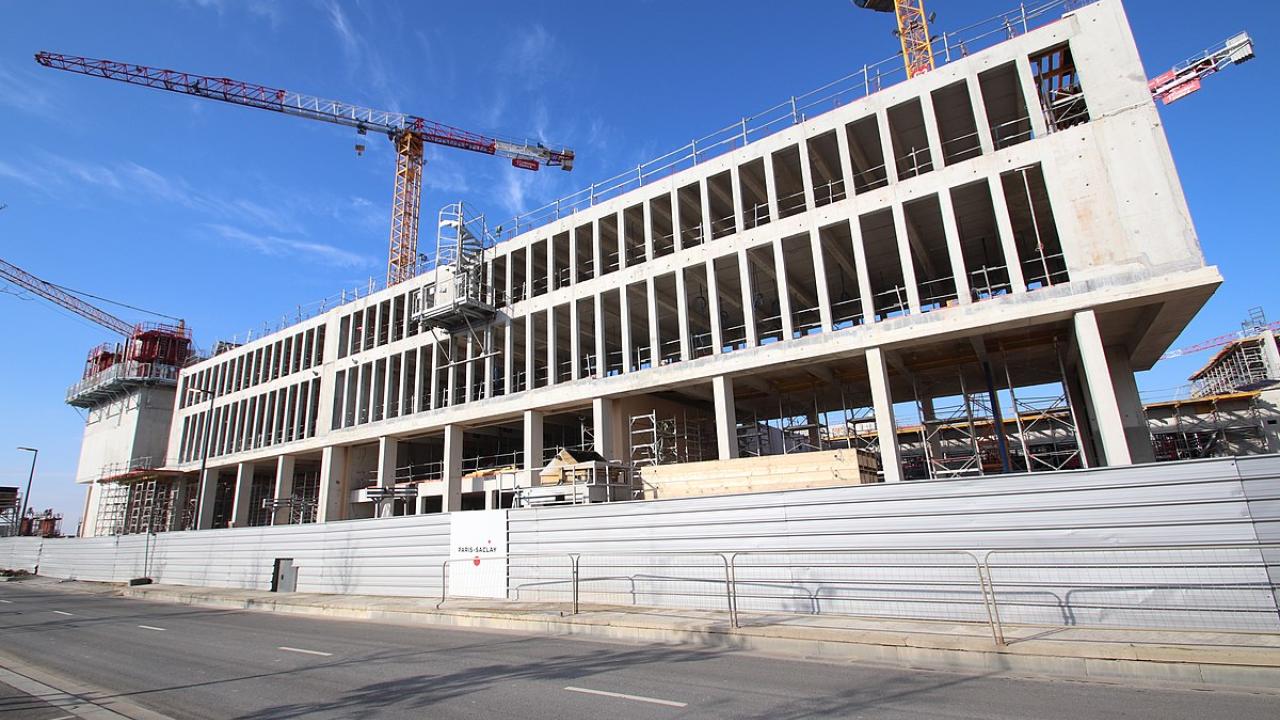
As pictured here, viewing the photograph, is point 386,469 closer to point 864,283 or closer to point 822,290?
point 822,290

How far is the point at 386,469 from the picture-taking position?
32594mm

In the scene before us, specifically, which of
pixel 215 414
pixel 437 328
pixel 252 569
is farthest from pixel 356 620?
pixel 215 414

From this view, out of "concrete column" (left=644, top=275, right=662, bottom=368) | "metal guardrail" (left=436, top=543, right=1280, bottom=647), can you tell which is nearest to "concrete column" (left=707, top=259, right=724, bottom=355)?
"concrete column" (left=644, top=275, right=662, bottom=368)

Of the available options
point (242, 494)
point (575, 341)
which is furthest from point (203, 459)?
point (575, 341)

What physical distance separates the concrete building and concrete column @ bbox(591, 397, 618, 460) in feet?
0.30

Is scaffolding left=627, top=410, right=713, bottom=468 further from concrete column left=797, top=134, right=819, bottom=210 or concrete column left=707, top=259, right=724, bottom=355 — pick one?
concrete column left=797, top=134, right=819, bottom=210

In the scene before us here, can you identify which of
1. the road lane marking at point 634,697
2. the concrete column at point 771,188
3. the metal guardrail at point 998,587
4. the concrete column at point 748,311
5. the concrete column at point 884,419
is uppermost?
the concrete column at point 771,188

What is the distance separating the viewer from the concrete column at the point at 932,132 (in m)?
19.8

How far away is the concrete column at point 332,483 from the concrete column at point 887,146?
3188cm

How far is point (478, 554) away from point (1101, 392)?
17.6 m

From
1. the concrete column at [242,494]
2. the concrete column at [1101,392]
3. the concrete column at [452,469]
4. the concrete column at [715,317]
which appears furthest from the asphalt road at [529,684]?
the concrete column at [242,494]

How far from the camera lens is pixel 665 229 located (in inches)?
1108

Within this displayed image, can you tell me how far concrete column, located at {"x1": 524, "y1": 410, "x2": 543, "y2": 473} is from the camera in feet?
86.8

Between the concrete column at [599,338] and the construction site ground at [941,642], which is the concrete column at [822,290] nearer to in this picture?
the concrete column at [599,338]
